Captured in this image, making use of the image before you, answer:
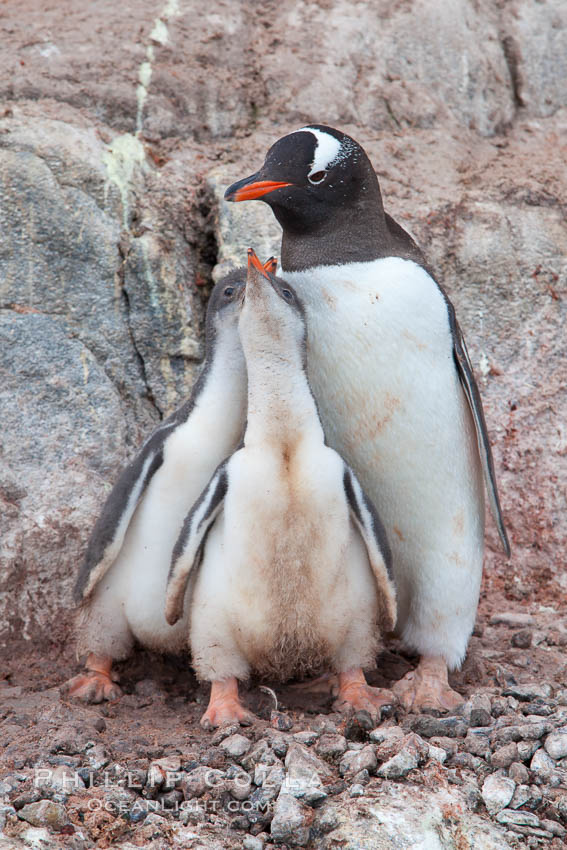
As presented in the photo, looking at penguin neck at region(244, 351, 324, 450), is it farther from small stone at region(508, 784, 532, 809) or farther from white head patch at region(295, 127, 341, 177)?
small stone at region(508, 784, 532, 809)

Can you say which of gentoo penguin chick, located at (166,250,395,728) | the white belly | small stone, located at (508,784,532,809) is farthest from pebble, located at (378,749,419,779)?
the white belly

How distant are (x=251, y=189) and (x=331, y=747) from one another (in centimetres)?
168

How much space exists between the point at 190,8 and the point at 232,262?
146 centimetres

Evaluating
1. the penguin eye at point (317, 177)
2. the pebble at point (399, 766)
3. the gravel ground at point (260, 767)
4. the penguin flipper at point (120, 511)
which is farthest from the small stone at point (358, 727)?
the penguin eye at point (317, 177)

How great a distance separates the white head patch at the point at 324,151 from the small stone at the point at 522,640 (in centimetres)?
181

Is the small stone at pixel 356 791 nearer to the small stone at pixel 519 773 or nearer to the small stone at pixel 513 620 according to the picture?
the small stone at pixel 519 773

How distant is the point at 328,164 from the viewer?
3246mm

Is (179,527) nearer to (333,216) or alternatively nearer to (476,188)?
(333,216)

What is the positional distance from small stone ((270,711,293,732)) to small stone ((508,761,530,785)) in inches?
25.2

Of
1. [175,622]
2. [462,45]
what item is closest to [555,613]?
[175,622]

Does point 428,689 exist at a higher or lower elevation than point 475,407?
lower

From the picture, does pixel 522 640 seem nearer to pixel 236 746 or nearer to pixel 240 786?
pixel 236 746

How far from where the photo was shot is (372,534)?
9.84ft

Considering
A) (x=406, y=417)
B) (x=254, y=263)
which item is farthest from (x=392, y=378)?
(x=254, y=263)
